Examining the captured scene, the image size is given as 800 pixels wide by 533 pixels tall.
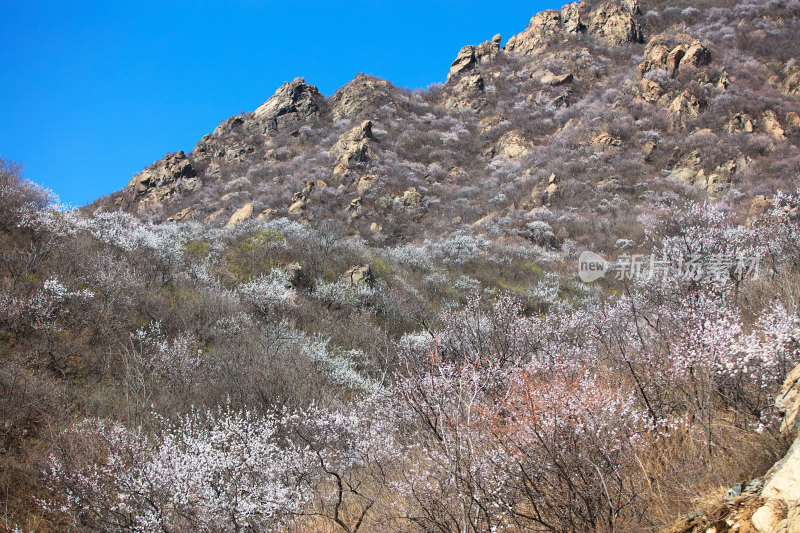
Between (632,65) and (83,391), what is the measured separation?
169 ft

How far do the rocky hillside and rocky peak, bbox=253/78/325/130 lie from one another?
0.21 metres

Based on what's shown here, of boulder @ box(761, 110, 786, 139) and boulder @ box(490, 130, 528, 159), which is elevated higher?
boulder @ box(490, 130, 528, 159)

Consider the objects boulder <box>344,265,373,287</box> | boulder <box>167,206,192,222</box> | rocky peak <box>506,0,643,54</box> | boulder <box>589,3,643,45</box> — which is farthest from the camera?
rocky peak <box>506,0,643,54</box>

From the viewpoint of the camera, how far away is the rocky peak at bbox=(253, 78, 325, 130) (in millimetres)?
47562

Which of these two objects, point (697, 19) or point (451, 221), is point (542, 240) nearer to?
point (451, 221)

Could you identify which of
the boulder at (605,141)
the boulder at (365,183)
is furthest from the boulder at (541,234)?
the boulder at (365,183)

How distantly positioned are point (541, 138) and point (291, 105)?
2874cm

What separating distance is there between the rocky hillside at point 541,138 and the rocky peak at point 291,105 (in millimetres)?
205

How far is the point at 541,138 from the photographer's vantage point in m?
38.7

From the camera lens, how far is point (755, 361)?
4.06 metres

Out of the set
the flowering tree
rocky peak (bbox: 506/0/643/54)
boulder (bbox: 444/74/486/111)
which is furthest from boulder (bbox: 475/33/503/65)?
the flowering tree

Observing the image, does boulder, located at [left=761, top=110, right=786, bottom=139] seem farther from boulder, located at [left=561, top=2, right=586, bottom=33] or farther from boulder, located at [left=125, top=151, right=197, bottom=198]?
boulder, located at [left=125, top=151, right=197, bottom=198]

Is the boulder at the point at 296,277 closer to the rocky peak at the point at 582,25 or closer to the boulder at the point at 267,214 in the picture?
the boulder at the point at 267,214

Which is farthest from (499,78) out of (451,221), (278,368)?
(278,368)
